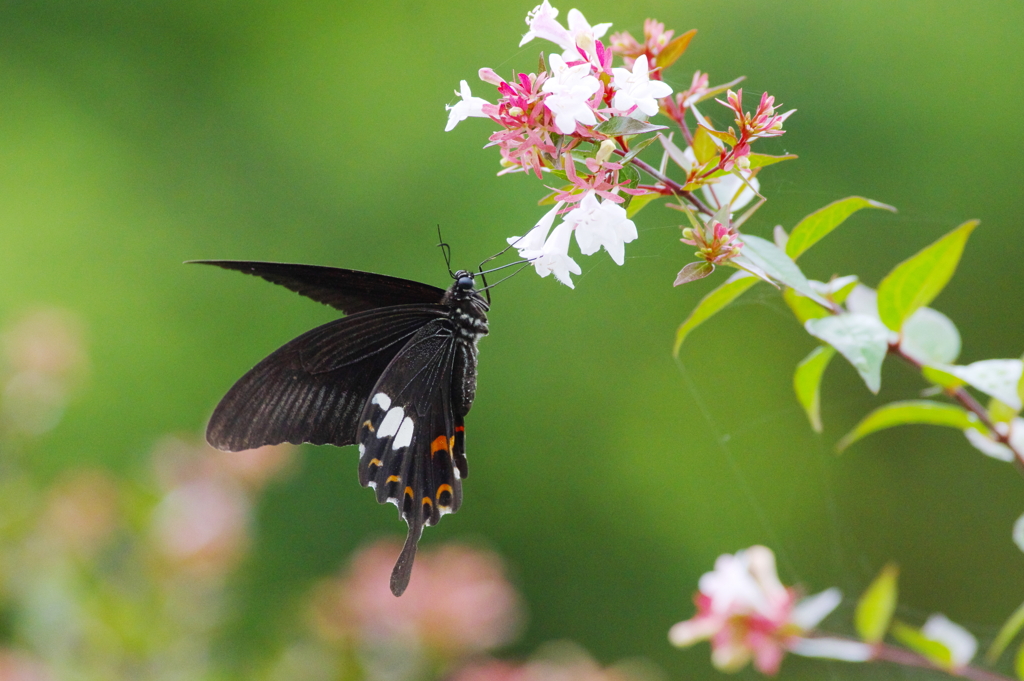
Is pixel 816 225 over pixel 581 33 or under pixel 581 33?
under

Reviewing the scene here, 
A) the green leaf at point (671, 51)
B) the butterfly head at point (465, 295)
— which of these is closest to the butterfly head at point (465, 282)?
the butterfly head at point (465, 295)

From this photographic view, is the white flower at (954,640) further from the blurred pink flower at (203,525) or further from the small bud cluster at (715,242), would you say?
the blurred pink flower at (203,525)

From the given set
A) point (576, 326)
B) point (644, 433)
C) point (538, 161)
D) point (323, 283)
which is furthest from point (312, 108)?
point (538, 161)

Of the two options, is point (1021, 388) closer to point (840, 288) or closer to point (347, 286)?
point (840, 288)

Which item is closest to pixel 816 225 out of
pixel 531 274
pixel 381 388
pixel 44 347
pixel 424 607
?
pixel 381 388

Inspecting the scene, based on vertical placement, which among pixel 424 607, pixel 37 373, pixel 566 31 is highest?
pixel 37 373

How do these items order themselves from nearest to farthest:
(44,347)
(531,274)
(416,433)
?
1. (416,433)
2. (44,347)
3. (531,274)

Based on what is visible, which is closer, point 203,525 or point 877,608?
point 877,608
